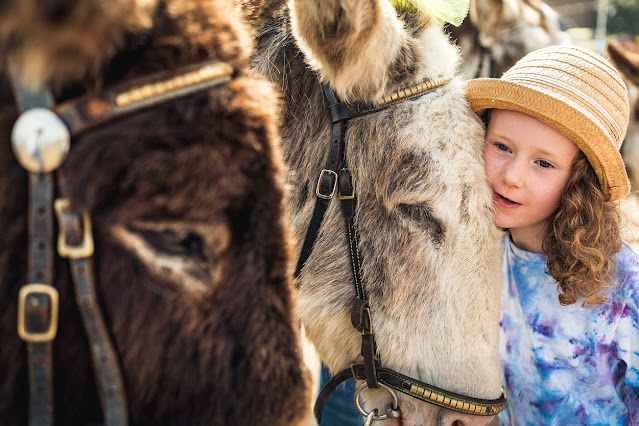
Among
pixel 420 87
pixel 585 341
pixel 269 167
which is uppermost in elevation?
pixel 269 167

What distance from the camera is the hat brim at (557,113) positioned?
74.6 inches

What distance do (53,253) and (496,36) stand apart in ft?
16.2

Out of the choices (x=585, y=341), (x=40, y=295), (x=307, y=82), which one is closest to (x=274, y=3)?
(x=307, y=82)

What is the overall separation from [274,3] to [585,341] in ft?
6.80

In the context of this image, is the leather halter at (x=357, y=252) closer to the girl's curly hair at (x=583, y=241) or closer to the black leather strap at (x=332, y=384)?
the black leather strap at (x=332, y=384)

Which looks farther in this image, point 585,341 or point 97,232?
point 585,341

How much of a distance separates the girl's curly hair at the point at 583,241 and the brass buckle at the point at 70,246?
1.90m

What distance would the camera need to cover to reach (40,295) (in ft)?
2.88

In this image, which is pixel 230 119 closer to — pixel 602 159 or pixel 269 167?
pixel 269 167

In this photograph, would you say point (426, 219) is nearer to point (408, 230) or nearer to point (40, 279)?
point (408, 230)

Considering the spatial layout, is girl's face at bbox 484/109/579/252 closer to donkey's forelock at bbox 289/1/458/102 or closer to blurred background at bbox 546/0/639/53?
donkey's forelock at bbox 289/1/458/102

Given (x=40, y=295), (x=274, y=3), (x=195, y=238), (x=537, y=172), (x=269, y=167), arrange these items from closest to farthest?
(x=40, y=295), (x=195, y=238), (x=269, y=167), (x=537, y=172), (x=274, y=3)

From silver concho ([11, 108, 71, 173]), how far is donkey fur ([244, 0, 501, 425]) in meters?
1.03

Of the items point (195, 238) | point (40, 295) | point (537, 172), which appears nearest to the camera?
point (40, 295)
